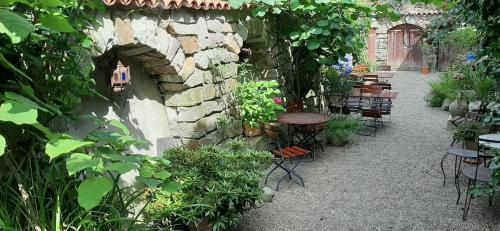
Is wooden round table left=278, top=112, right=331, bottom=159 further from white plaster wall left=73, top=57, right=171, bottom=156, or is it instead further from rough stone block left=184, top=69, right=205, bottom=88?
white plaster wall left=73, top=57, right=171, bottom=156

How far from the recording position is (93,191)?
1471mm

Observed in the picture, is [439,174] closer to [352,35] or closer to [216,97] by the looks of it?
[352,35]

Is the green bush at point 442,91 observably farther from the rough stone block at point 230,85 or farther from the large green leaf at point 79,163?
the large green leaf at point 79,163

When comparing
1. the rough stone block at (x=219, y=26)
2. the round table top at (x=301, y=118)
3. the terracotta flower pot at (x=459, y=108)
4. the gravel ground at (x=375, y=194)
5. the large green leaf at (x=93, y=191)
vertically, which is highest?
the rough stone block at (x=219, y=26)

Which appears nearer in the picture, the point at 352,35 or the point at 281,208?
the point at 281,208

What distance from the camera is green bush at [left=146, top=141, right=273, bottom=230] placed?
10.6ft

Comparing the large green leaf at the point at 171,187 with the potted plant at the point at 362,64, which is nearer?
the large green leaf at the point at 171,187

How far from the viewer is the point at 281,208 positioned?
432 cm

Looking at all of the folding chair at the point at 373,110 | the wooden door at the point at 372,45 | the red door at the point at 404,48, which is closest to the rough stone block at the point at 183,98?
A: the folding chair at the point at 373,110

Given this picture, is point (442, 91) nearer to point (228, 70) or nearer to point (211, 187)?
point (228, 70)

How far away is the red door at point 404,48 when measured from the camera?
1703cm

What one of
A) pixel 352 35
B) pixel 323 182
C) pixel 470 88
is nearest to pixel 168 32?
→ pixel 323 182

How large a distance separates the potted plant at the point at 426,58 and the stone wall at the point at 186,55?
13.1 meters

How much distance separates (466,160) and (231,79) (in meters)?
3.11
